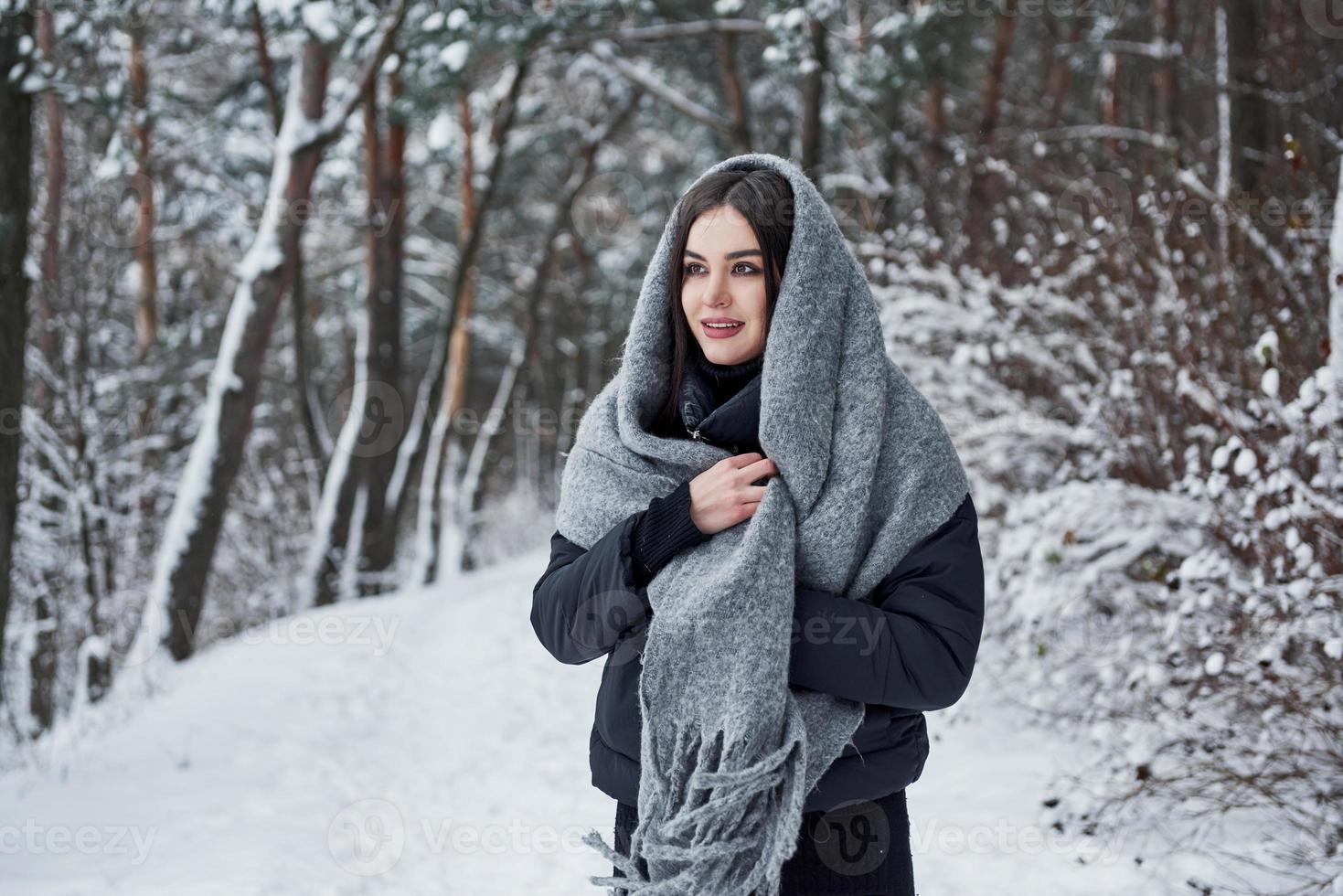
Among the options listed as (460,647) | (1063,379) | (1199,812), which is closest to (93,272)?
(460,647)

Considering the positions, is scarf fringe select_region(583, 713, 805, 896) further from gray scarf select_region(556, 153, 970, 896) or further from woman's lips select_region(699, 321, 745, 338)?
woman's lips select_region(699, 321, 745, 338)

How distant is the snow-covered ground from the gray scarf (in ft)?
6.99

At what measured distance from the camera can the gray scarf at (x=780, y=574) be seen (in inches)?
60.9

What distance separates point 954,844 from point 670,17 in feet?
24.9

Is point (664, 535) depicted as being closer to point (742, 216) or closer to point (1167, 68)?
point (742, 216)

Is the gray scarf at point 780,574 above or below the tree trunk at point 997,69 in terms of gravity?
below

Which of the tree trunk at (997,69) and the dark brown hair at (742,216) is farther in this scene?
the tree trunk at (997,69)

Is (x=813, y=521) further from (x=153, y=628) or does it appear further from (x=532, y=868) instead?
(x=153, y=628)

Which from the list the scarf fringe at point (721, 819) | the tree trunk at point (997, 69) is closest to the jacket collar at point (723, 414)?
the scarf fringe at point (721, 819)

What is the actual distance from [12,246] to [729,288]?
11.9ft

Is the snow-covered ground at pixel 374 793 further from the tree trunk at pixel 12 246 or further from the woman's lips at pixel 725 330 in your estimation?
the woman's lips at pixel 725 330

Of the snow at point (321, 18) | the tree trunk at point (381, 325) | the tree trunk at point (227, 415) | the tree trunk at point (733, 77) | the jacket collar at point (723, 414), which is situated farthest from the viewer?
the tree trunk at point (381, 325)

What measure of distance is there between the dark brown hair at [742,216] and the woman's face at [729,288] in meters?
0.01

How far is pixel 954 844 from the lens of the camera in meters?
3.76
